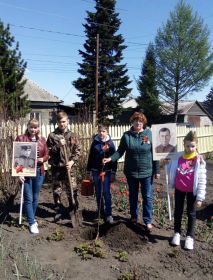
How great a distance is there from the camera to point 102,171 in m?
5.19

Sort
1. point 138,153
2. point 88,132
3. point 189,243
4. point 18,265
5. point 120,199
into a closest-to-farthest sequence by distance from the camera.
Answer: point 18,265 < point 189,243 < point 138,153 < point 120,199 < point 88,132

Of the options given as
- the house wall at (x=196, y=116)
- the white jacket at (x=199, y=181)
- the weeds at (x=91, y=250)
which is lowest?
the weeds at (x=91, y=250)

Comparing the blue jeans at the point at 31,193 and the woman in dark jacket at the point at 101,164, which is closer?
the blue jeans at the point at 31,193

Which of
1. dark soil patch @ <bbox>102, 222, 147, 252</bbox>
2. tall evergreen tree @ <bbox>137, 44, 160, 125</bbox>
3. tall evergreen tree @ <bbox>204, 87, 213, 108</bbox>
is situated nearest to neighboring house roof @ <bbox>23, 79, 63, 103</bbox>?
tall evergreen tree @ <bbox>137, 44, 160, 125</bbox>

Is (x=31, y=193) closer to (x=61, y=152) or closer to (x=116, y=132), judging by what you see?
(x=61, y=152)

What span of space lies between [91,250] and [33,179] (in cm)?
139

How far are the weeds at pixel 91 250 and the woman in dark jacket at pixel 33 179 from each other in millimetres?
864

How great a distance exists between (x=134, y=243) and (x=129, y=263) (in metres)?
0.53

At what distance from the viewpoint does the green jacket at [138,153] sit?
16.1 feet

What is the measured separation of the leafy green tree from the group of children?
1299 inches

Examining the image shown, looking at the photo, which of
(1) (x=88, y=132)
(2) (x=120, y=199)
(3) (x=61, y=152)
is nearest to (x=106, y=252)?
(3) (x=61, y=152)

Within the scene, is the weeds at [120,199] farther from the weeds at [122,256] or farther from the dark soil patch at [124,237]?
the weeds at [122,256]

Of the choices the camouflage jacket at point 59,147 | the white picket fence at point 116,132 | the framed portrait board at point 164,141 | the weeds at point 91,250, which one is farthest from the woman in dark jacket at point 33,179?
the framed portrait board at point 164,141

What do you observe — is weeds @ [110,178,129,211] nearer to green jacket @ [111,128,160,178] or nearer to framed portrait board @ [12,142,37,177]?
green jacket @ [111,128,160,178]
